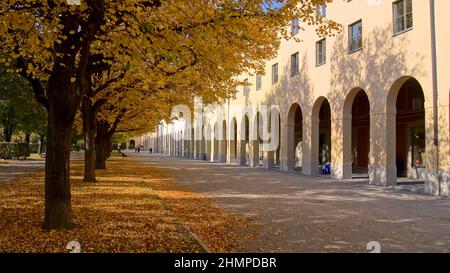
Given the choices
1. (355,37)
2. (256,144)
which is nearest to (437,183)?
(355,37)

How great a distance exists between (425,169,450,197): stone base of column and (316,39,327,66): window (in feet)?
32.8

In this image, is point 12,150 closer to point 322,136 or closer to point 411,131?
point 322,136

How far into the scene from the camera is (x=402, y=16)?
679 inches

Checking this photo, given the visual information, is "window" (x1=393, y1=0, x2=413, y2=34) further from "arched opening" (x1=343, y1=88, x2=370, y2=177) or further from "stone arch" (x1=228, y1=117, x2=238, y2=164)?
"stone arch" (x1=228, y1=117, x2=238, y2=164)

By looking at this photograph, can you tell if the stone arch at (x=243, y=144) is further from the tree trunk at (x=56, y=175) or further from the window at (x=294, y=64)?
the tree trunk at (x=56, y=175)

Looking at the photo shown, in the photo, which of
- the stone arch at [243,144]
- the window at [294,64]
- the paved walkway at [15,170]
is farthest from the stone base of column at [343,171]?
the stone arch at [243,144]

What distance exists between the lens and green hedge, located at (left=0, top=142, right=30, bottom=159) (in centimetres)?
3569

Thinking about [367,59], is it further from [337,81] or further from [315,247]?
[315,247]

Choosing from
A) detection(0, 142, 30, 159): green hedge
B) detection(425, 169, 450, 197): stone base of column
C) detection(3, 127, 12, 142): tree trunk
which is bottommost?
detection(425, 169, 450, 197): stone base of column

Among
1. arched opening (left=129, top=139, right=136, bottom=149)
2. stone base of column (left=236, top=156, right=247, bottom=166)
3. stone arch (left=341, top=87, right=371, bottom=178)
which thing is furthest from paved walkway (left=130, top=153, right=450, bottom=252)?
arched opening (left=129, top=139, right=136, bottom=149)

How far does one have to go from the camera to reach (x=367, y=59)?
1914 cm

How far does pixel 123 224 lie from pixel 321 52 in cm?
1853
